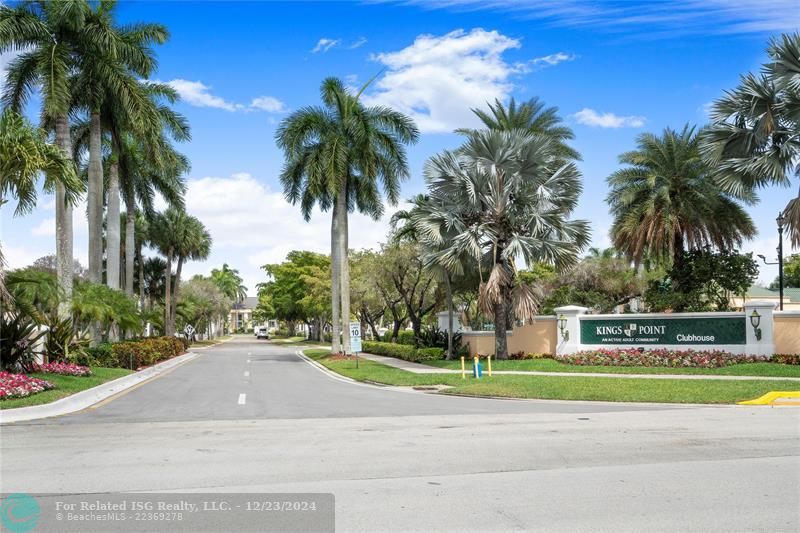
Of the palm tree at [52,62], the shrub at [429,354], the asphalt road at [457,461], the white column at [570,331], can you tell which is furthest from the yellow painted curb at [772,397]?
the palm tree at [52,62]

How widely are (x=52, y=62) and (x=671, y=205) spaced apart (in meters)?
25.4

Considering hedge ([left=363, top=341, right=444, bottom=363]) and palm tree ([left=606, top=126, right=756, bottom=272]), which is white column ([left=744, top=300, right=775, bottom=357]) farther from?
hedge ([left=363, top=341, right=444, bottom=363])

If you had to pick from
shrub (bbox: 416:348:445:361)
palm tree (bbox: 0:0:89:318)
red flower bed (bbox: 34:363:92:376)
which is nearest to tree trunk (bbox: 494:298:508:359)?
shrub (bbox: 416:348:445:361)

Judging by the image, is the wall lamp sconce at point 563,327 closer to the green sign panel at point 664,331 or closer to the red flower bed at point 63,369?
the green sign panel at point 664,331

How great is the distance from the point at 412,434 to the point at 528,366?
1638 centimetres

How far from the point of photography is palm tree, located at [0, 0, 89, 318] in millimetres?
25328

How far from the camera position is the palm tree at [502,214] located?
27.7m

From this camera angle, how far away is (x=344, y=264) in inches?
1438

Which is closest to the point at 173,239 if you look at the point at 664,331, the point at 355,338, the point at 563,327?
the point at 355,338

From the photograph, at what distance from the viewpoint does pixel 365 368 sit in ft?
95.3

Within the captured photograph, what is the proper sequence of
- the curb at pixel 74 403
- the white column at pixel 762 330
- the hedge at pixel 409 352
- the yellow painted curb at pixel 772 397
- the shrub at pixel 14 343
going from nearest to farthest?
1. the curb at pixel 74 403
2. the yellow painted curb at pixel 772 397
3. the shrub at pixel 14 343
4. the white column at pixel 762 330
5. the hedge at pixel 409 352

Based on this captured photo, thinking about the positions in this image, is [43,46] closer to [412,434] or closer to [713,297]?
[412,434]

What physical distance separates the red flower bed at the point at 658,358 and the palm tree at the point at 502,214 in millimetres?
2678

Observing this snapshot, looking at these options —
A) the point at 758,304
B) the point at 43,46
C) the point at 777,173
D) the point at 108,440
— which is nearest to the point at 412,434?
the point at 108,440
